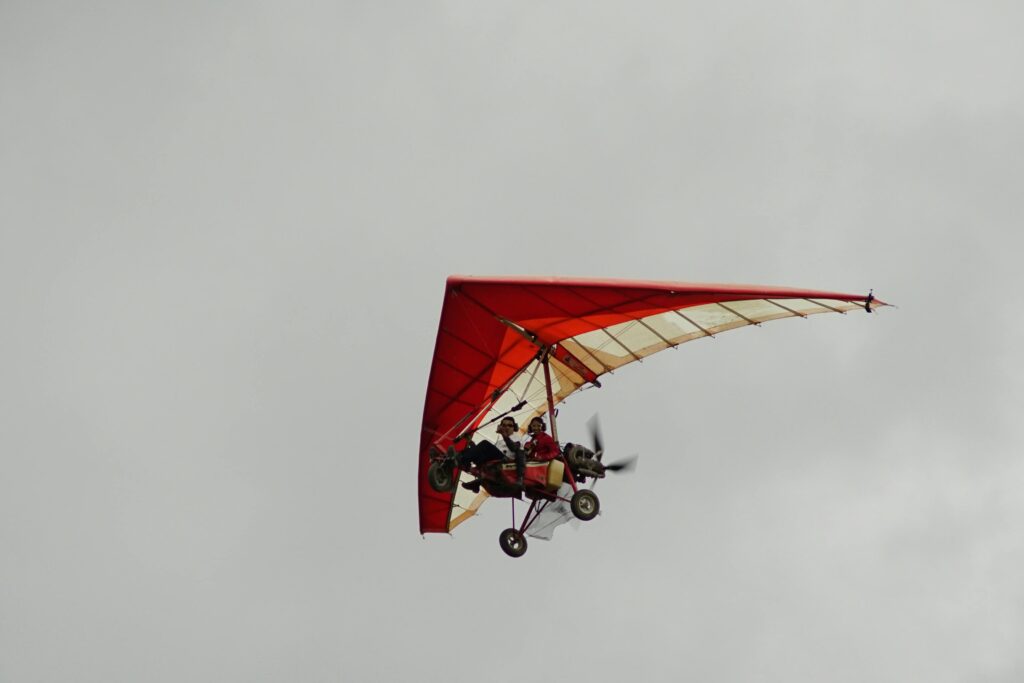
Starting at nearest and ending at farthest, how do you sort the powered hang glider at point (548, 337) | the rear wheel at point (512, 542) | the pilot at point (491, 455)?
the powered hang glider at point (548, 337) → the pilot at point (491, 455) → the rear wheel at point (512, 542)

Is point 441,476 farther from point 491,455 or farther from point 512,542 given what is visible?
point 512,542

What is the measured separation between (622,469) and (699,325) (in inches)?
122

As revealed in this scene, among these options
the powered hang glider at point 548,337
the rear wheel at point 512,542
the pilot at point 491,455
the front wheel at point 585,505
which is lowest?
the rear wheel at point 512,542

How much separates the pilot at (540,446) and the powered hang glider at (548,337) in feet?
0.63

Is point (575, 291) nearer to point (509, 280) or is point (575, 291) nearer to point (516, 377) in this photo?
point (509, 280)

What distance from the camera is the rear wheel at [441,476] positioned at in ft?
91.6

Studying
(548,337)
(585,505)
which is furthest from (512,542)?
(548,337)

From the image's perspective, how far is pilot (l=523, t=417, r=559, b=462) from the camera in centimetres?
A: 2828

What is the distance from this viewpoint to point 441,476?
91.8 feet

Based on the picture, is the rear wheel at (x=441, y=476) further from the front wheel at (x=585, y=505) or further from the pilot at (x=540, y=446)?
the front wheel at (x=585, y=505)

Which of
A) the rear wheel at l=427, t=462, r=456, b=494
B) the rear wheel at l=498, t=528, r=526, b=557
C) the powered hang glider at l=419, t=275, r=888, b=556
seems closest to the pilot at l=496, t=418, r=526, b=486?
the powered hang glider at l=419, t=275, r=888, b=556

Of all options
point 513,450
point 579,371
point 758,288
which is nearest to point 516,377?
point 579,371

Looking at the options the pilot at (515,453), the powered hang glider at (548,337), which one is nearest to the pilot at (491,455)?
the pilot at (515,453)

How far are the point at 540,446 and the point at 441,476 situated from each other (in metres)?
1.95
